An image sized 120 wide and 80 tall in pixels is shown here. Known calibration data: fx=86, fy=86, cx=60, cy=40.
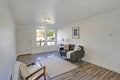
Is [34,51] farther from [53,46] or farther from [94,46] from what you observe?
[94,46]

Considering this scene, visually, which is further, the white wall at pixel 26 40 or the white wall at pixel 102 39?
the white wall at pixel 26 40

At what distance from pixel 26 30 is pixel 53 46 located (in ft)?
8.65

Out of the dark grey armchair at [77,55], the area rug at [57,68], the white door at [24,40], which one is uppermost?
the white door at [24,40]

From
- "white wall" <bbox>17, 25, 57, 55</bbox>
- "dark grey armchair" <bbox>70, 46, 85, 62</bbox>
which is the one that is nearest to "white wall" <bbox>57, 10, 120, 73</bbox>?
"dark grey armchair" <bbox>70, 46, 85, 62</bbox>

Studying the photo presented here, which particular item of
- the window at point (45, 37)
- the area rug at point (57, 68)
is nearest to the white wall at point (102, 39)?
the area rug at point (57, 68)

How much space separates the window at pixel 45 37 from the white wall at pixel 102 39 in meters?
3.11

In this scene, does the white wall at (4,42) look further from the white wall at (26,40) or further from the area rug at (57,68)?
the white wall at (26,40)

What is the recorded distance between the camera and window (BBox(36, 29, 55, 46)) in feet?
22.7

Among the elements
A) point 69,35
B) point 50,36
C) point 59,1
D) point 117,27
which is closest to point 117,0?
point 117,27

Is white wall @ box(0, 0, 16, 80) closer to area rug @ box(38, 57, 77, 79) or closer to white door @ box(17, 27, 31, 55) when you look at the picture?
area rug @ box(38, 57, 77, 79)

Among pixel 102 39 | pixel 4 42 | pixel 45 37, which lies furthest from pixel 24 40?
pixel 102 39

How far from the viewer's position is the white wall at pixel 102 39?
3324 millimetres

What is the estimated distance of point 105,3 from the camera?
2.84 metres

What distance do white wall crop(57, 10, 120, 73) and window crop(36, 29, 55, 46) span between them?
122 inches
